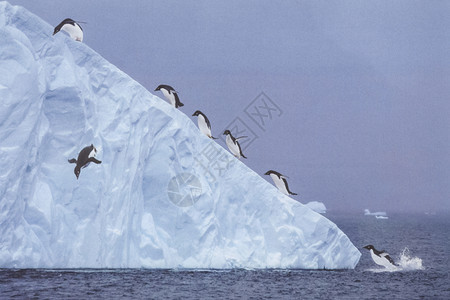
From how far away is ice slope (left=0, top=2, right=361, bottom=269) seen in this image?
21266 mm

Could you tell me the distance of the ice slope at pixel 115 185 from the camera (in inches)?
837

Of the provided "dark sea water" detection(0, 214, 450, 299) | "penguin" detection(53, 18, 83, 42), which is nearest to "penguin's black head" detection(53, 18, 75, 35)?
"penguin" detection(53, 18, 83, 42)

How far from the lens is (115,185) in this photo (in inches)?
898

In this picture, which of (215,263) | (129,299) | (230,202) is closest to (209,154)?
(230,202)

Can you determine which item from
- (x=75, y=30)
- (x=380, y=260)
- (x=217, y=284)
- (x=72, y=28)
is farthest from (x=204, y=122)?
(x=380, y=260)

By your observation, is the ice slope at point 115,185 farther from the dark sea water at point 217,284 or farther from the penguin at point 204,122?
the penguin at point 204,122

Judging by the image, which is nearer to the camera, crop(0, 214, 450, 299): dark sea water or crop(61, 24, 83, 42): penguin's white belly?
crop(0, 214, 450, 299): dark sea water

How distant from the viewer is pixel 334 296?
21047 mm

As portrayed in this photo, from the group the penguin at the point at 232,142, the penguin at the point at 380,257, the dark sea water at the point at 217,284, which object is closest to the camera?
the dark sea water at the point at 217,284

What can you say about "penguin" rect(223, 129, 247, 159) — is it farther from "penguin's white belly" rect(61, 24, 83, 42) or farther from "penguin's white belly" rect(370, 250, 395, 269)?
"penguin's white belly" rect(370, 250, 395, 269)

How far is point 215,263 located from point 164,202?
2.87 metres

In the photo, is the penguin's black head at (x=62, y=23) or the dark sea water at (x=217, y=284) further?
the penguin's black head at (x=62, y=23)

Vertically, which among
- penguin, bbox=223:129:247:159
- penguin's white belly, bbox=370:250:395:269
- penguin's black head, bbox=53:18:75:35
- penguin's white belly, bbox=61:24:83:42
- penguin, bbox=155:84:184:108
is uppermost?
penguin's black head, bbox=53:18:75:35

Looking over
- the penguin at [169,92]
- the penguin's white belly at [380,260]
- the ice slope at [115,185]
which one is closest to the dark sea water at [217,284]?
the ice slope at [115,185]
